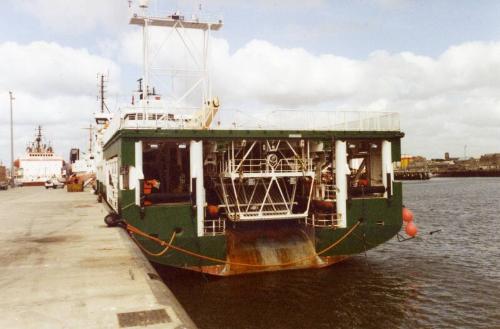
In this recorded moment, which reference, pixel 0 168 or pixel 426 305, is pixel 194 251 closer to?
pixel 426 305

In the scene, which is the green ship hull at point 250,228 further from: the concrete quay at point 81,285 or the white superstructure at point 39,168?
the white superstructure at point 39,168

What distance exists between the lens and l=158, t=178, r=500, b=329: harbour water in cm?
1432

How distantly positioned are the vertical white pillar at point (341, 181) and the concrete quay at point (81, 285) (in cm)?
877

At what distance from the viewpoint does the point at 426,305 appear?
15.8 m

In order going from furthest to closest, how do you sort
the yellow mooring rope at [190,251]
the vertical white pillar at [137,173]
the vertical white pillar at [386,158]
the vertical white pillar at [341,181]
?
the vertical white pillar at [386,158] → the vertical white pillar at [341,181] → the vertical white pillar at [137,173] → the yellow mooring rope at [190,251]

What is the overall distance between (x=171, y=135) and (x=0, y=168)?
3388 inches

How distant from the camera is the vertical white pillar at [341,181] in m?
18.9

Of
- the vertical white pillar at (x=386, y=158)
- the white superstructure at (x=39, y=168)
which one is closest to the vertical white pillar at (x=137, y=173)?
the vertical white pillar at (x=386, y=158)

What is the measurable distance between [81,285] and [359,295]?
34.4 feet

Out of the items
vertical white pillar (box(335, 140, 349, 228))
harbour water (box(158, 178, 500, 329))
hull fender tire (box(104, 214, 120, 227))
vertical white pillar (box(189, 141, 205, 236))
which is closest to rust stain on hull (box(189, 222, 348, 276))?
harbour water (box(158, 178, 500, 329))

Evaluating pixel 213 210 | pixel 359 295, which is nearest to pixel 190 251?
pixel 213 210

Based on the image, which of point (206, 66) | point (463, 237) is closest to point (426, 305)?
point (206, 66)

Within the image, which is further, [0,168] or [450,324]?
[0,168]

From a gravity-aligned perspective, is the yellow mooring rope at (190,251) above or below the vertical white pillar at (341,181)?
below
